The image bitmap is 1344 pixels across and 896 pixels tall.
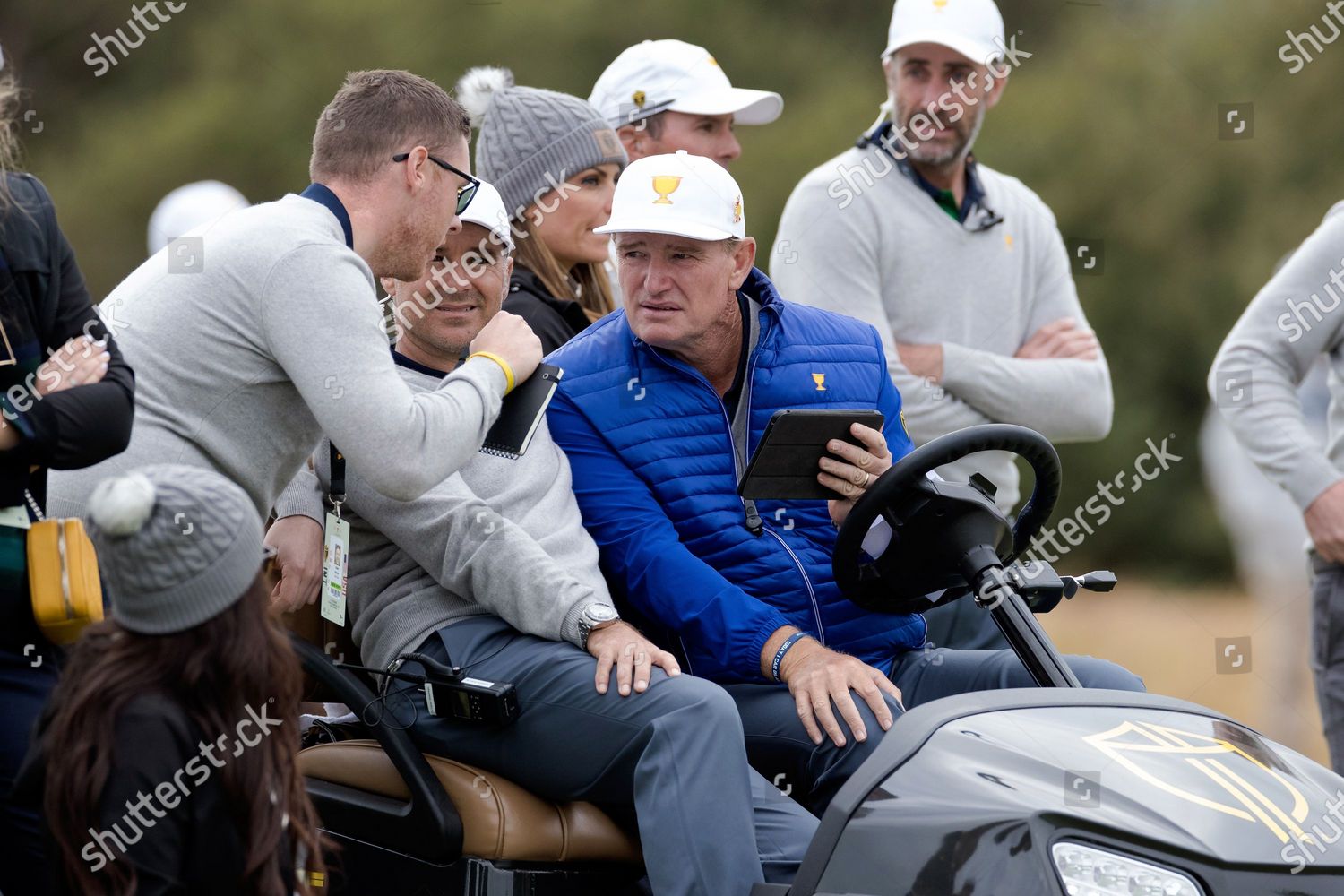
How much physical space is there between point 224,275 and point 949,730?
137 centimetres

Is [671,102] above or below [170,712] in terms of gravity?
above

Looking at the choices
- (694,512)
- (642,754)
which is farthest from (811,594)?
(642,754)

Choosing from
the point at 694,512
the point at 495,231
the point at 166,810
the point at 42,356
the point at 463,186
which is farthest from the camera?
the point at 495,231

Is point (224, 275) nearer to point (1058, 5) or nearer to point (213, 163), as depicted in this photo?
point (213, 163)

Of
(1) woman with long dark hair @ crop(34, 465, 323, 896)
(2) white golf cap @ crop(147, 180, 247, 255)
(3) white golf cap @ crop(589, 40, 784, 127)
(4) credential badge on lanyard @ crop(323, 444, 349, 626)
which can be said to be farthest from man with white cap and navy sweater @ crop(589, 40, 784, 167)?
(1) woman with long dark hair @ crop(34, 465, 323, 896)

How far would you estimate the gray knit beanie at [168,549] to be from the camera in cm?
208

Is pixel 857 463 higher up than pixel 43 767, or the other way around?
pixel 857 463

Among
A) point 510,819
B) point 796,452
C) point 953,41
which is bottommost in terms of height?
point 510,819

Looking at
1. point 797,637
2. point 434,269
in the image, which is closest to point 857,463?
point 797,637

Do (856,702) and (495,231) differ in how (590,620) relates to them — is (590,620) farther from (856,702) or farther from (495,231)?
(495,231)

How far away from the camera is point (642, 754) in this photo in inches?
108

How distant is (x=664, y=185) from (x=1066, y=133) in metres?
11.1

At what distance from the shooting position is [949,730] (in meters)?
2.55

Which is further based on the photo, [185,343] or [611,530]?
[611,530]
